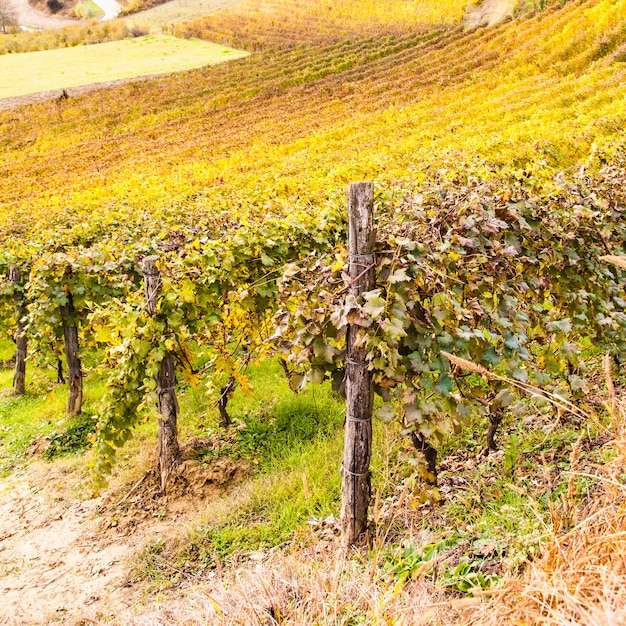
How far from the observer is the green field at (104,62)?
37188mm

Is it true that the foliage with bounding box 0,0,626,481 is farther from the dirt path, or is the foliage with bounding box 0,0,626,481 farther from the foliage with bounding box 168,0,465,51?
the dirt path

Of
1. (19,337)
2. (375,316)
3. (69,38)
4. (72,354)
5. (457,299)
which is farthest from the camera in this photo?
(69,38)

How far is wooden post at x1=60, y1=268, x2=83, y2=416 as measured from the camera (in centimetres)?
647

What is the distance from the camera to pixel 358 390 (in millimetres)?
3256

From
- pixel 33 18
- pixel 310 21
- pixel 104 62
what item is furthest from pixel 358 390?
pixel 33 18

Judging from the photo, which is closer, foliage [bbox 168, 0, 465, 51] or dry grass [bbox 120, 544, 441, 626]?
dry grass [bbox 120, 544, 441, 626]

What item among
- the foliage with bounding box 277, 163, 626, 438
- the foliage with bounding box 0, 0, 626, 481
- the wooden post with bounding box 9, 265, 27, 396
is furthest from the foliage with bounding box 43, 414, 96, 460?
the foliage with bounding box 277, 163, 626, 438

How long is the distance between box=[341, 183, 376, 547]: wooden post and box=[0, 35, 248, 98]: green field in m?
38.6

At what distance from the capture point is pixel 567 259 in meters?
4.20

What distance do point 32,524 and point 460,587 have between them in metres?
3.92

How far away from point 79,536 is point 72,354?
271 centimetres

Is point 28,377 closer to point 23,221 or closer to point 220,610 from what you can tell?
point 23,221

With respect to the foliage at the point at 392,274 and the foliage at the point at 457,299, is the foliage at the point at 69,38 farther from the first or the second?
the foliage at the point at 457,299

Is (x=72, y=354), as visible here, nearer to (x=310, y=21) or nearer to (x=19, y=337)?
(x=19, y=337)
